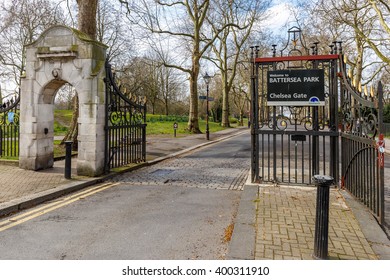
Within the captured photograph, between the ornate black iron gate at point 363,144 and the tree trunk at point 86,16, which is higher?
the tree trunk at point 86,16

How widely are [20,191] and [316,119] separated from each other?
682cm

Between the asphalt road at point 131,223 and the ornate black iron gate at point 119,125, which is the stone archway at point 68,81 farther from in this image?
the asphalt road at point 131,223

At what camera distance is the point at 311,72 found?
6.82 meters

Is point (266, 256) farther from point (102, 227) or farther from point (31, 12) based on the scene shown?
point (31, 12)

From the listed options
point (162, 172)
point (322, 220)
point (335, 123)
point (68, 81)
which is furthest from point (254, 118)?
point (68, 81)

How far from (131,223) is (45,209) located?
196 cm

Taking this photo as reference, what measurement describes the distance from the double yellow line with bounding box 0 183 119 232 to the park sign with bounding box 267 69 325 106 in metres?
4.68

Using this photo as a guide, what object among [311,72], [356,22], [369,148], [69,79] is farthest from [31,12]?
[369,148]

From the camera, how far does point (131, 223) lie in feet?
15.8

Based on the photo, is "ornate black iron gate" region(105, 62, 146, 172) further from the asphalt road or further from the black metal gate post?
the black metal gate post

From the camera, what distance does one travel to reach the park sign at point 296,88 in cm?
680

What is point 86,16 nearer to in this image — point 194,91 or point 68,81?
point 68,81

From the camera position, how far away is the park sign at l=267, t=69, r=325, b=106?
680 centimetres

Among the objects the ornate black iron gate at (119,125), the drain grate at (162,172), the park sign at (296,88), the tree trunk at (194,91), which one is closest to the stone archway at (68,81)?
the ornate black iron gate at (119,125)
